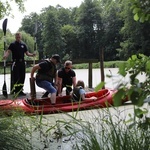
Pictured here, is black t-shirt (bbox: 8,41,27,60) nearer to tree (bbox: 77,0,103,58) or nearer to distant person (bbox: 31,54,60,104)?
distant person (bbox: 31,54,60,104)

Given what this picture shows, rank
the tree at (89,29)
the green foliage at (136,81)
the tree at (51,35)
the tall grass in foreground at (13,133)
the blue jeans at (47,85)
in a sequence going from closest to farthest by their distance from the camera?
the green foliage at (136,81) < the tall grass in foreground at (13,133) < the blue jeans at (47,85) < the tree at (51,35) < the tree at (89,29)

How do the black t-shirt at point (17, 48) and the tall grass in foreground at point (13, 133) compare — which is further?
the black t-shirt at point (17, 48)

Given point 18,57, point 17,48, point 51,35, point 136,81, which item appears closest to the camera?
point 136,81

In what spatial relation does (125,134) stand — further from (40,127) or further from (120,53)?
(120,53)

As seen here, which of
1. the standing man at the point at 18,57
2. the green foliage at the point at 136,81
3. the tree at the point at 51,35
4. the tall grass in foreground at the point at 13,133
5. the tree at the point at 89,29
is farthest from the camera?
the tree at the point at 89,29

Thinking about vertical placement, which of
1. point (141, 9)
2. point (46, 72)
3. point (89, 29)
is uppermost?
point (89, 29)

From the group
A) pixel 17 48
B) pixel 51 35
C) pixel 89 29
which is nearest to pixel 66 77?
pixel 17 48

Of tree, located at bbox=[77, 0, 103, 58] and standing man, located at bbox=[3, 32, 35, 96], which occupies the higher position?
tree, located at bbox=[77, 0, 103, 58]

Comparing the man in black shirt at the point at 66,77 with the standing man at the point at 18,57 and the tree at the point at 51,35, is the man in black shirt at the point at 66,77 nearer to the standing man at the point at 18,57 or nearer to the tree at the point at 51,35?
the standing man at the point at 18,57

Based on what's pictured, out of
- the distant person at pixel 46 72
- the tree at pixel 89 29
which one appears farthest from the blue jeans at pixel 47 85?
the tree at pixel 89 29

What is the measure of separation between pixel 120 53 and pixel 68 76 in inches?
1967

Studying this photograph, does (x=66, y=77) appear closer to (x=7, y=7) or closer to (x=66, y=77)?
(x=66, y=77)

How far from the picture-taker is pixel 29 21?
83625 millimetres

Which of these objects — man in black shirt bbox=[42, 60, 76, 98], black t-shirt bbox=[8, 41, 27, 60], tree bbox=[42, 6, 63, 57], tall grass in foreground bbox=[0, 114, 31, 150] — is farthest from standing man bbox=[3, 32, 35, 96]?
tree bbox=[42, 6, 63, 57]
